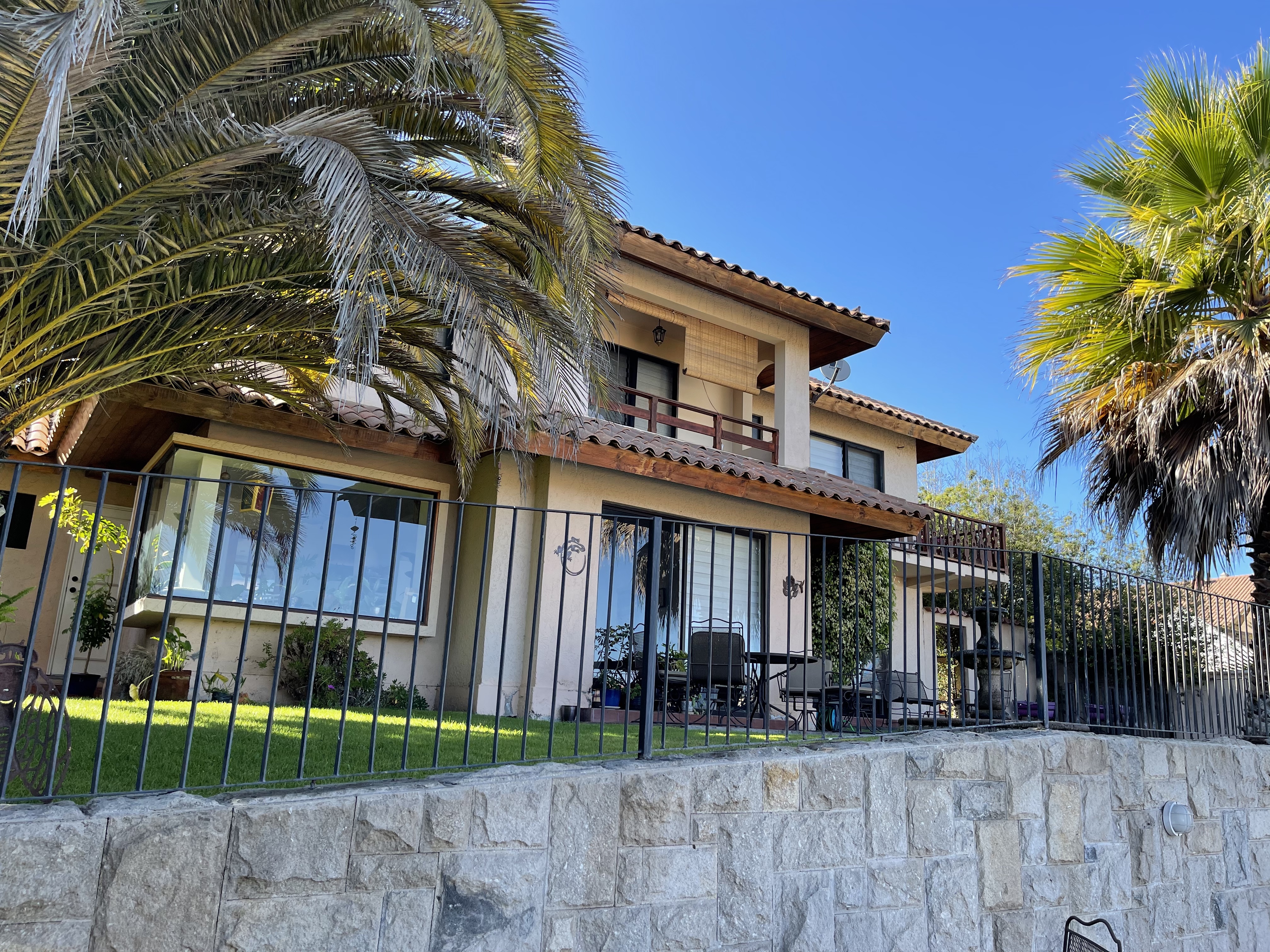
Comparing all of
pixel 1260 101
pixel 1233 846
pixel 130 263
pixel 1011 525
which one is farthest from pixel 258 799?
pixel 1011 525

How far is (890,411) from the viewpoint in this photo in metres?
17.7

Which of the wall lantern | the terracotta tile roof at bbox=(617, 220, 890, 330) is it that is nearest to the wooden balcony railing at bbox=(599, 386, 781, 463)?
the terracotta tile roof at bbox=(617, 220, 890, 330)

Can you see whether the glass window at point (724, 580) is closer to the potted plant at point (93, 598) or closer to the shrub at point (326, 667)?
the shrub at point (326, 667)

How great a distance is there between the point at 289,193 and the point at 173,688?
5862 millimetres

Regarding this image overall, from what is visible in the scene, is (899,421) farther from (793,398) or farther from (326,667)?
(326,667)

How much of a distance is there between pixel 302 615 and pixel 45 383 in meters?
5.23

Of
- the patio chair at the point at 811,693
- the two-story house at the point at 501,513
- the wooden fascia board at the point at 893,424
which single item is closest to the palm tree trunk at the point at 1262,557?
the two-story house at the point at 501,513

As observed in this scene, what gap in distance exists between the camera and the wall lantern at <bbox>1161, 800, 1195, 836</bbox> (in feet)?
22.1

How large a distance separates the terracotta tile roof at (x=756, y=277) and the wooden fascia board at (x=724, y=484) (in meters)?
2.68

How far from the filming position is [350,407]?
384 inches

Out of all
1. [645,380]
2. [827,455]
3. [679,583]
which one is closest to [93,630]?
[679,583]

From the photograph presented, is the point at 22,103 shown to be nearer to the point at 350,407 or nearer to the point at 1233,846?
the point at 350,407

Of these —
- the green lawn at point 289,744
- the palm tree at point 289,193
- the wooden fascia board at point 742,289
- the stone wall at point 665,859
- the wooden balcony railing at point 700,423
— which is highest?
the wooden fascia board at point 742,289

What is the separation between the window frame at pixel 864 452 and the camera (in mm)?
17531
